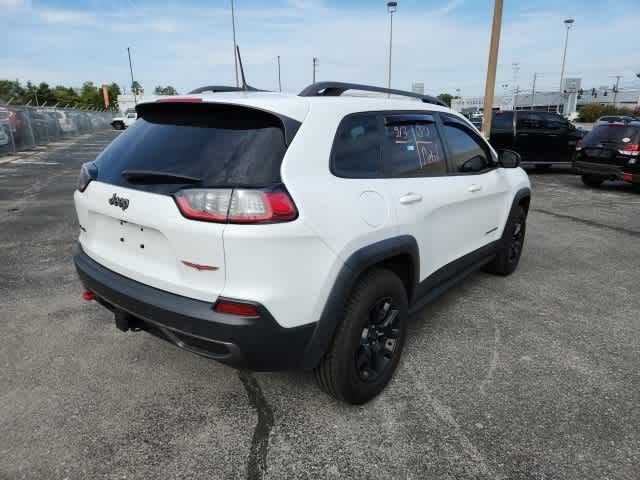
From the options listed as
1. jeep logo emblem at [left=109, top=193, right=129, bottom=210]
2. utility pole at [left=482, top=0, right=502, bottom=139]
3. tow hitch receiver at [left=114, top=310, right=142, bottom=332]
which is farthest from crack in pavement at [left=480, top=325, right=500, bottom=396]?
utility pole at [left=482, top=0, right=502, bottom=139]

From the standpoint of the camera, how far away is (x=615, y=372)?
2.95m

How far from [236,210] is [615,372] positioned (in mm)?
2666

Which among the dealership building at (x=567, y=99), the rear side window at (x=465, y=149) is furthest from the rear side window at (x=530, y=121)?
the dealership building at (x=567, y=99)

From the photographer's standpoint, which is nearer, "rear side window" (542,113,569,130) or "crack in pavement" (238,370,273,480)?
"crack in pavement" (238,370,273,480)

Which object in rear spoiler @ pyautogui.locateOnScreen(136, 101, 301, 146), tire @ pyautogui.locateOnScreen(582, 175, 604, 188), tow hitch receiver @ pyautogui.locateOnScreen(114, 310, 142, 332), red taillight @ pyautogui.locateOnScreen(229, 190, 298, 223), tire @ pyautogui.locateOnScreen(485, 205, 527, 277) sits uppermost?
rear spoiler @ pyautogui.locateOnScreen(136, 101, 301, 146)

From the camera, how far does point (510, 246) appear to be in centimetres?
452

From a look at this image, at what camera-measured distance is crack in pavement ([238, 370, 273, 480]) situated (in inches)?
83.0

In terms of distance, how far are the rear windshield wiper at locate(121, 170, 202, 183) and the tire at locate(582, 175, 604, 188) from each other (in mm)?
11349

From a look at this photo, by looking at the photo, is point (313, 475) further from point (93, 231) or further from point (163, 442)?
point (93, 231)

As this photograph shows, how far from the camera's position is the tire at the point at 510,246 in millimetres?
4343

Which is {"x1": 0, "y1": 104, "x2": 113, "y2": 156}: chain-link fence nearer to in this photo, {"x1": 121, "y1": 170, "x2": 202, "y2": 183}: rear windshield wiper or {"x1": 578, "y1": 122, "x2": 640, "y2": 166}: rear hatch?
{"x1": 121, "y1": 170, "x2": 202, "y2": 183}: rear windshield wiper

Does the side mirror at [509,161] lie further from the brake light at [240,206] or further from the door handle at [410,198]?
the brake light at [240,206]

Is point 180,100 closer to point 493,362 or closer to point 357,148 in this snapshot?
point 357,148

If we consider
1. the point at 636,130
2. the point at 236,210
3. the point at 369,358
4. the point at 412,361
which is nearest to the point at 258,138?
the point at 236,210
